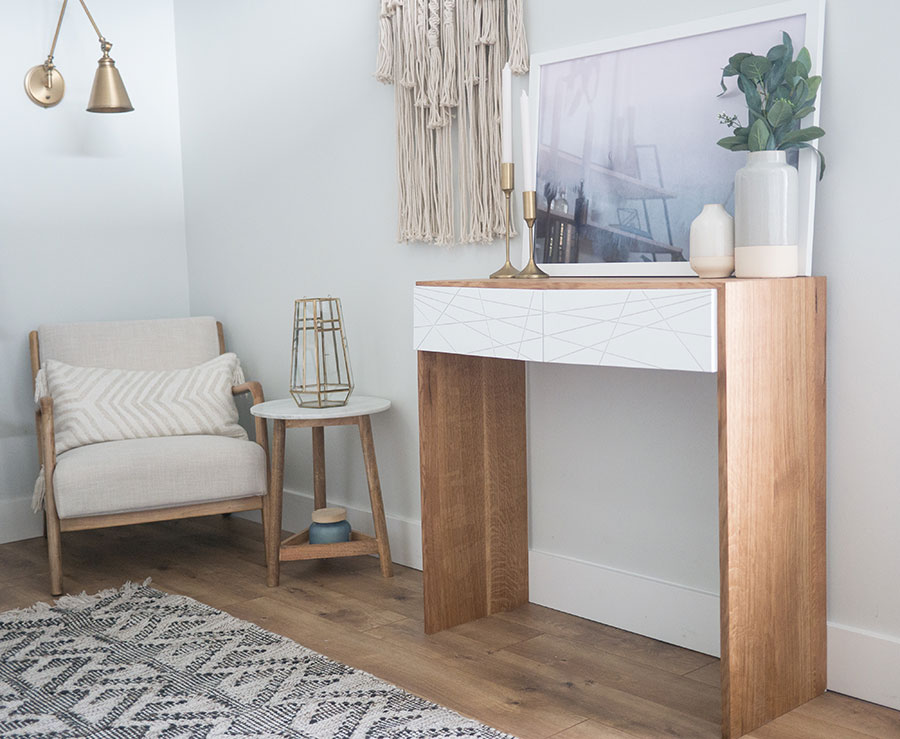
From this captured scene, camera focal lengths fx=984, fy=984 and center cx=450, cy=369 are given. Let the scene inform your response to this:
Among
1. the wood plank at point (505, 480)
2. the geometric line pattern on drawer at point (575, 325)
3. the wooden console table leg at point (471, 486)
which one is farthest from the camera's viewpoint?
the wood plank at point (505, 480)

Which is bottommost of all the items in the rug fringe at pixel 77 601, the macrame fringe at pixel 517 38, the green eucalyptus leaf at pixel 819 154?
the rug fringe at pixel 77 601

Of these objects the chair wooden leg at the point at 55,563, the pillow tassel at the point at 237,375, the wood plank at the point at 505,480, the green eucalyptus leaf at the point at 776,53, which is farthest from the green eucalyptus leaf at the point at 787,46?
the chair wooden leg at the point at 55,563

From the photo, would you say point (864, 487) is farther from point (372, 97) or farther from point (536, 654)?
point (372, 97)

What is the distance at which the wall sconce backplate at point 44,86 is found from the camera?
140 inches

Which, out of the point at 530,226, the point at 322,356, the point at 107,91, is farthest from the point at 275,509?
the point at 107,91

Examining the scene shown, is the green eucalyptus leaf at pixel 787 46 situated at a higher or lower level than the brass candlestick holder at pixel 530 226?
higher

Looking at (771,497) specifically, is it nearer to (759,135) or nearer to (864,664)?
(864,664)

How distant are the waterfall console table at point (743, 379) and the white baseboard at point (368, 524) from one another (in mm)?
808

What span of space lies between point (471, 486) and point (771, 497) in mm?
866

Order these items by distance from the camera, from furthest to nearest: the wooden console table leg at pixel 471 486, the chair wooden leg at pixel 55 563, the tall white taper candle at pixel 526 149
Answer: the chair wooden leg at pixel 55 563
the wooden console table leg at pixel 471 486
the tall white taper candle at pixel 526 149

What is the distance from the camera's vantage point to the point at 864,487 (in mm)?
2037

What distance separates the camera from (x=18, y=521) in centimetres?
353

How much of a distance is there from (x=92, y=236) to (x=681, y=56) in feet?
8.05

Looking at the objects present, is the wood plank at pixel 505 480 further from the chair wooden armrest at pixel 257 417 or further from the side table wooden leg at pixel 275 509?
the chair wooden armrest at pixel 257 417
